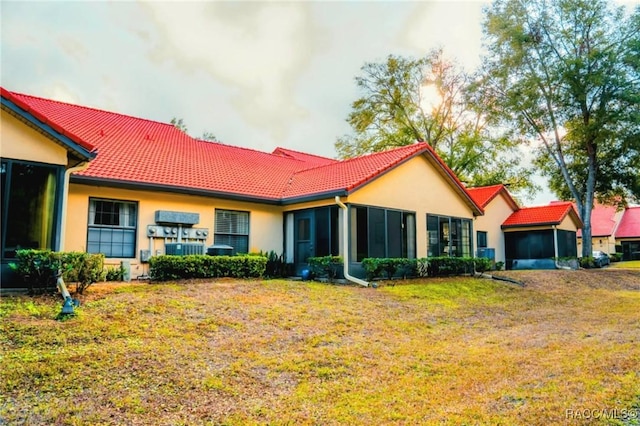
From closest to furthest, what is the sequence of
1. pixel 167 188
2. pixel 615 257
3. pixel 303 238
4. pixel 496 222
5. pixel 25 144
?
pixel 25 144, pixel 167 188, pixel 303 238, pixel 496 222, pixel 615 257

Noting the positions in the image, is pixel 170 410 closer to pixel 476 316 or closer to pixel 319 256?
pixel 476 316

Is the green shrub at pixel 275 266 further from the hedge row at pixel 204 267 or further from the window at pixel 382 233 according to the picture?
the window at pixel 382 233

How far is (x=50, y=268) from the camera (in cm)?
833

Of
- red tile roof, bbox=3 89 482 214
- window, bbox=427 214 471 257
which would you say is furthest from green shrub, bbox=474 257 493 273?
red tile roof, bbox=3 89 482 214

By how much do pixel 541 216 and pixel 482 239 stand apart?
392 centimetres

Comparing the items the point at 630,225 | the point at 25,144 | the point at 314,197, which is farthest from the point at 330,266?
the point at 630,225

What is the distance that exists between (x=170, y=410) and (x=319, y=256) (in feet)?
34.3

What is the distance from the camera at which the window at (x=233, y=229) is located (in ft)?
47.8

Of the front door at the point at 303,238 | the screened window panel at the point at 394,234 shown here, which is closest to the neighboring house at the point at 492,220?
the screened window panel at the point at 394,234

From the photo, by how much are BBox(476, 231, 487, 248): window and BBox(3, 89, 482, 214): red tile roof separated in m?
6.47

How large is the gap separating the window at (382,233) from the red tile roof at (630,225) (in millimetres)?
36562

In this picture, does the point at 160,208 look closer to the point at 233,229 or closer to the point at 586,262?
the point at 233,229

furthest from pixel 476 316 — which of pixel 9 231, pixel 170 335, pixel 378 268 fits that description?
pixel 9 231

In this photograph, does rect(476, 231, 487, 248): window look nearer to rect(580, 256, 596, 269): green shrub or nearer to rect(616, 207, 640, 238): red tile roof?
rect(580, 256, 596, 269): green shrub
